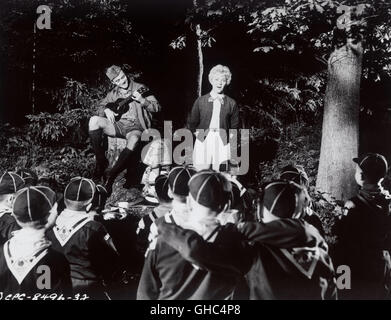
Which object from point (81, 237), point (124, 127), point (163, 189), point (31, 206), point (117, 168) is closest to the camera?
point (31, 206)

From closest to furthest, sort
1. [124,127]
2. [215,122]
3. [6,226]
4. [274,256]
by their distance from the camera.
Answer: [274,256], [6,226], [215,122], [124,127]

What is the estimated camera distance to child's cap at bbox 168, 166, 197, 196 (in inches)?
121

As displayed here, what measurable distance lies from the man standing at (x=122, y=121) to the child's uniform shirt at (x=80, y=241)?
2.24 metres

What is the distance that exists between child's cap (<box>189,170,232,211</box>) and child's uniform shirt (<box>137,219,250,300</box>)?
148 mm

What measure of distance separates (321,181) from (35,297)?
3664 mm

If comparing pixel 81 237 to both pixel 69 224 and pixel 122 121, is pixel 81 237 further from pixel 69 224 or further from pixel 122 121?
pixel 122 121

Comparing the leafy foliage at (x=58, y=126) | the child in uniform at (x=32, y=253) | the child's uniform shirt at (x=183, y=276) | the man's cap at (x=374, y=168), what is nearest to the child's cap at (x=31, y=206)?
the child in uniform at (x=32, y=253)

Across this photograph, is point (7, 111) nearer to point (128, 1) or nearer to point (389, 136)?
point (128, 1)

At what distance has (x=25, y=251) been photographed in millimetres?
2764

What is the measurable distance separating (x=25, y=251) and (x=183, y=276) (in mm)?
1082

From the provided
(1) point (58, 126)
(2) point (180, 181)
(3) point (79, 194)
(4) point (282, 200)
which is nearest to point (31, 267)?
(3) point (79, 194)

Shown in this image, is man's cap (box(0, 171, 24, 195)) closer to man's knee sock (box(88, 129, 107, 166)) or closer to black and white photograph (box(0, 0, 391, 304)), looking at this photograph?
black and white photograph (box(0, 0, 391, 304))

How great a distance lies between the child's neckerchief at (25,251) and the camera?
2.77m

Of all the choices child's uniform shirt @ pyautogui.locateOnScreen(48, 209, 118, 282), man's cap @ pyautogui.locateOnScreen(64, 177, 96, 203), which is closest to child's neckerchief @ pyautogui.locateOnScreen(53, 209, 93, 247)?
child's uniform shirt @ pyautogui.locateOnScreen(48, 209, 118, 282)
